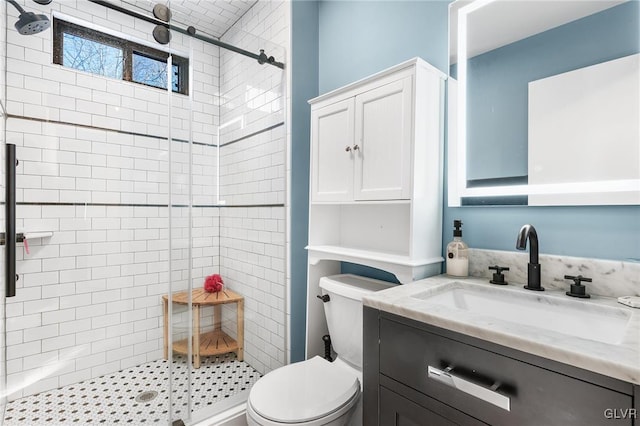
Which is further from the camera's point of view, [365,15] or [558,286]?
[365,15]

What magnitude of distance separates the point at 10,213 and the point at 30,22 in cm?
91

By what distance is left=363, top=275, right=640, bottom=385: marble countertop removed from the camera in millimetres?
573

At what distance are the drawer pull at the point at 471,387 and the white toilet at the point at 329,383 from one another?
1.81 feet

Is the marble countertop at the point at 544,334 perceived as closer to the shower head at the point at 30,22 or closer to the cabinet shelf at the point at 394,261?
the cabinet shelf at the point at 394,261

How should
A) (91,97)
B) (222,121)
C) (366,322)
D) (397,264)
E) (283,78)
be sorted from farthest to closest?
(283,78), (222,121), (91,97), (397,264), (366,322)

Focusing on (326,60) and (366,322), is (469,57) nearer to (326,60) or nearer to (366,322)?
(326,60)

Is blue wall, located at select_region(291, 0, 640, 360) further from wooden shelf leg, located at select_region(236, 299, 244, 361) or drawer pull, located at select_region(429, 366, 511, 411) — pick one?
drawer pull, located at select_region(429, 366, 511, 411)

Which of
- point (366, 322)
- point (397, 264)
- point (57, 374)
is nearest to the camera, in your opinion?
point (366, 322)

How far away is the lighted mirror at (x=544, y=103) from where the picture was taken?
994mm

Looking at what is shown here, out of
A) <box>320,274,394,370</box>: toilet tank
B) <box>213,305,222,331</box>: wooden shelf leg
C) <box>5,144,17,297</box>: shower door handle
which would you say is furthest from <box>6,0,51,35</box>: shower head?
<box>320,274,394,370</box>: toilet tank

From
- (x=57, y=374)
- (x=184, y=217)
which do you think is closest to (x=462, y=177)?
(x=184, y=217)

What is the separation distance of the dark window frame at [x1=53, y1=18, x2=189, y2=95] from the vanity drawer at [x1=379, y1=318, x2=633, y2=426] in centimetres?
159

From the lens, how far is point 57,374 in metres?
1.60

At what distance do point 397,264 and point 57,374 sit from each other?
177cm
